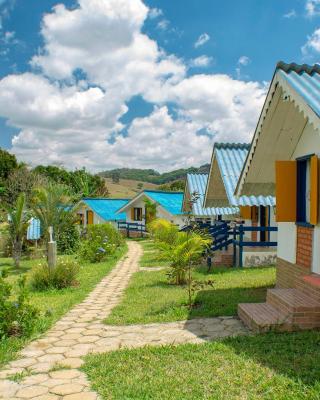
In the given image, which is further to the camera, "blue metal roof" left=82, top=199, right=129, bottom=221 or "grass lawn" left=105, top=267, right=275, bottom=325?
"blue metal roof" left=82, top=199, right=129, bottom=221

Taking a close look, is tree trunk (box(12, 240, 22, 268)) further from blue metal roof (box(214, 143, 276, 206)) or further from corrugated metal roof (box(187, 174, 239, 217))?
corrugated metal roof (box(187, 174, 239, 217))

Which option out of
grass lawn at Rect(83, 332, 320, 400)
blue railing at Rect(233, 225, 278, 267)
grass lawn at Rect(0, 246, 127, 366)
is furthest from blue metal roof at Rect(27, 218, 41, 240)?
grass lawn at Rect(83, 332, 320, 400)

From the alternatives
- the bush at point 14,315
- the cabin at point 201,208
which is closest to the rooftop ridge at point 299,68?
the bush at point 14,315

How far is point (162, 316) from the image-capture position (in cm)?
693

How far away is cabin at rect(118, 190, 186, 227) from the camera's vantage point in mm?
29459

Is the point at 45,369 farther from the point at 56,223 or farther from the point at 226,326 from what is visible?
the point at 56,223

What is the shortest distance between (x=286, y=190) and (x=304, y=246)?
103 cm

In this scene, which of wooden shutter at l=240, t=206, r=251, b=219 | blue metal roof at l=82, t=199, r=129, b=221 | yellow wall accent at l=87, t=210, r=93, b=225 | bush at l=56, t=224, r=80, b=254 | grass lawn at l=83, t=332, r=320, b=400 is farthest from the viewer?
yellow wall accent at l=87, t=210, r=93, b=225

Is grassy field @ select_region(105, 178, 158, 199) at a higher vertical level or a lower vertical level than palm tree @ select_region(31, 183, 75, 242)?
higher

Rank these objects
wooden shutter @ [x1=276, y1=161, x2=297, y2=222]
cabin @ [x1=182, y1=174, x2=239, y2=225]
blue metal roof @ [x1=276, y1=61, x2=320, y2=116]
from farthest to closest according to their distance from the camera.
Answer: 1. cabin @ [x1=182, y1=174, x2=239, y2=225]
2. wooden shutter @ [x1=276, y1=161, x2=297, y2=222]
3. blue metal roof @ [x1=276, y1=61, x2=320, y2=116]

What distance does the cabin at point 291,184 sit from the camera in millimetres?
5703

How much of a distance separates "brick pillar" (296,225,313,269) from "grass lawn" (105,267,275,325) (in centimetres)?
113

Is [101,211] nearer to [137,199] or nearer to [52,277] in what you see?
[137,199]

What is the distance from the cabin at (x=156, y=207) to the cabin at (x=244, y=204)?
1171cm
